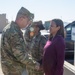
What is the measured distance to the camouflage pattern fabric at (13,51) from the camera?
4.01 metres

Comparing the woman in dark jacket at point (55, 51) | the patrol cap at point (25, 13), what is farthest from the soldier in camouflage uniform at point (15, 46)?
the woman in dark jacket at point (55, 51)

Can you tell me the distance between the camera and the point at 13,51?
13.2ft

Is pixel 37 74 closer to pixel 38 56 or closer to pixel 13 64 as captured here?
pixel 38 56

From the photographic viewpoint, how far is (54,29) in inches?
171

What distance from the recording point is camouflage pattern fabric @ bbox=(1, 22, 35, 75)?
158 inches

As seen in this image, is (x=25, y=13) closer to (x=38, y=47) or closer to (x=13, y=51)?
(x=13, y=51)

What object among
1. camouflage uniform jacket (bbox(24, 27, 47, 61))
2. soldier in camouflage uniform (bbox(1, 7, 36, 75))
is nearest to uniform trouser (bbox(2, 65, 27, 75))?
soldier in camouflage uniform (bbox(1, 7, 36, 75))

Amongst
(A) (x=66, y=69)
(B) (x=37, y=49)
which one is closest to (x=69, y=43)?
(A) (x=66, y=69)

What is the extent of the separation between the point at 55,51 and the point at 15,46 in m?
0.65

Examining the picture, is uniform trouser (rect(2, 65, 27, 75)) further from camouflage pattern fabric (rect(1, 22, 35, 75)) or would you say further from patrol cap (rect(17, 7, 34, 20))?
patrol cap (rect(17, 7, 34, 20))

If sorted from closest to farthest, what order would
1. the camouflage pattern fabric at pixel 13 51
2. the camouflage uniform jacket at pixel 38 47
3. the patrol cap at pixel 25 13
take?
the camouflage pattern fabric at pixel 13 51, the patrol cap at pixel 25 13, the camouflage uniform jacket at pixel 38 47

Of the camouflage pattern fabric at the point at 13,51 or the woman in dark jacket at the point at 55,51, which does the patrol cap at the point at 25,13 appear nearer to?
the camouflage pattern fabric at the point at 13,51

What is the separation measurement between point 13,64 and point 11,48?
281mm

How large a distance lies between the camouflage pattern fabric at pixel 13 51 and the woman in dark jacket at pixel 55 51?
38 centimetres
